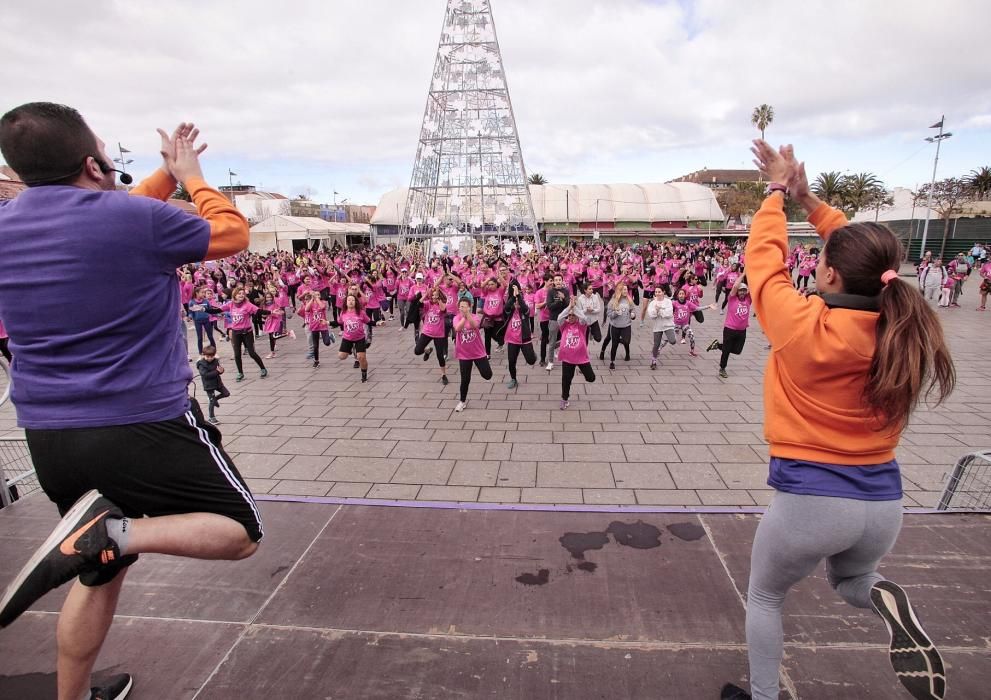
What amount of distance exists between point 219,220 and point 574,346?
5.66 meters

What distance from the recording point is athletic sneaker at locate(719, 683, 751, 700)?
2029 mm

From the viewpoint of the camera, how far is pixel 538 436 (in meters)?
5.98

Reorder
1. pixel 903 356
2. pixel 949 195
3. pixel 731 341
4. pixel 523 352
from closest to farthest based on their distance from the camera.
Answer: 1. pixel 903 356
2. pixel 523 352
3. pixel 731 341
4. pixel 949 195

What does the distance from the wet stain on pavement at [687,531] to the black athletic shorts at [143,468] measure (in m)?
2.68

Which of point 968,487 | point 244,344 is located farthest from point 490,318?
point 968,487

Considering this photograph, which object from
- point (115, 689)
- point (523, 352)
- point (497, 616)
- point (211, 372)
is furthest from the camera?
point (523, 352)

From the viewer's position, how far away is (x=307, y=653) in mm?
2400

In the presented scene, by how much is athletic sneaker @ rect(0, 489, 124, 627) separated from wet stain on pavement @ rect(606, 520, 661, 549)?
2.73m

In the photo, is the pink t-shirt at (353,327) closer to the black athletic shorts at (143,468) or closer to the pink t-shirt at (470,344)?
the pink t-shirt at (470,344)

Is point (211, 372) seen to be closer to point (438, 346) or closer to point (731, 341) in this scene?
point (438, 346)

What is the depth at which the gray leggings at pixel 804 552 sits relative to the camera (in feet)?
5.30

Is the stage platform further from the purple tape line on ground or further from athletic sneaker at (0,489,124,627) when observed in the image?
athletic sneaker at (0,489,124,627)

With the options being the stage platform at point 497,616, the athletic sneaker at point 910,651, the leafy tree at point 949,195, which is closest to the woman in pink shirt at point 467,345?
the stage platform at point 497,616

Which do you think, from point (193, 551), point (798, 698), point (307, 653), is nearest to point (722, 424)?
point (798, 698)
